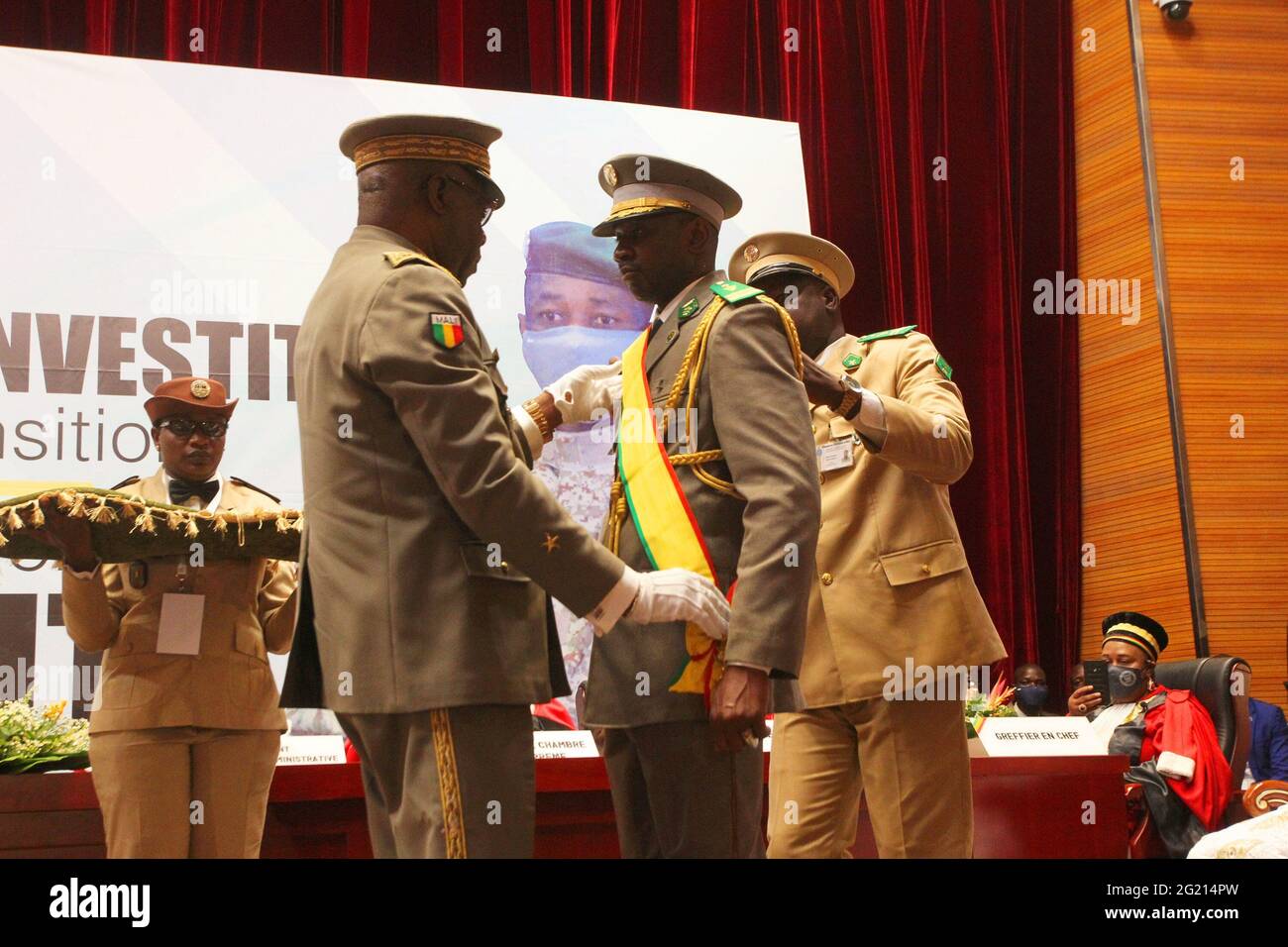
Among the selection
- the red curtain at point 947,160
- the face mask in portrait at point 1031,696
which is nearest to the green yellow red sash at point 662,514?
the face mask in portrait at point 1031,696

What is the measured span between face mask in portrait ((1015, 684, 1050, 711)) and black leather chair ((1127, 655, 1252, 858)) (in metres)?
0.63

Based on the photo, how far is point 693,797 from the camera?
5.92 feet

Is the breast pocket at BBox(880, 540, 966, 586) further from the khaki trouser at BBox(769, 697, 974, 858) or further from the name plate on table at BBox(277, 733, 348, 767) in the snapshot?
the name plate on table at BBox(277, 733, 348, 767)

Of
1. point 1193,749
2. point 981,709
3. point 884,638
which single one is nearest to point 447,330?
point 884,638

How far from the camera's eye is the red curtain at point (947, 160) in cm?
585

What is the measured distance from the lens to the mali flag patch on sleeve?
169 cm

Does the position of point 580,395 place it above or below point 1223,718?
above

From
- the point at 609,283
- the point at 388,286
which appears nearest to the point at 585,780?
the point at 388,286

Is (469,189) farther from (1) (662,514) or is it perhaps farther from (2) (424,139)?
(1) (662,514)

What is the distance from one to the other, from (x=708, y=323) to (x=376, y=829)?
0.85m

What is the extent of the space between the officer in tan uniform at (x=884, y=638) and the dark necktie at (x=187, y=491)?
1331 millimetres

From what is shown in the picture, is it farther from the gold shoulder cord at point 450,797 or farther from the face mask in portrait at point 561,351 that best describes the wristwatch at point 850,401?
the face mask in portrait at point 561,351

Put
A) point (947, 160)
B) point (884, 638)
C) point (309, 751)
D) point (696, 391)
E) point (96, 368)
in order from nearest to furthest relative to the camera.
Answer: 1. point (696, 391)
2. point (884, 638)
3. point (309, 751)
4. point (96, 368)
5. point (947, 160)

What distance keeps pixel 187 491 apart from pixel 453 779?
1.53 m
